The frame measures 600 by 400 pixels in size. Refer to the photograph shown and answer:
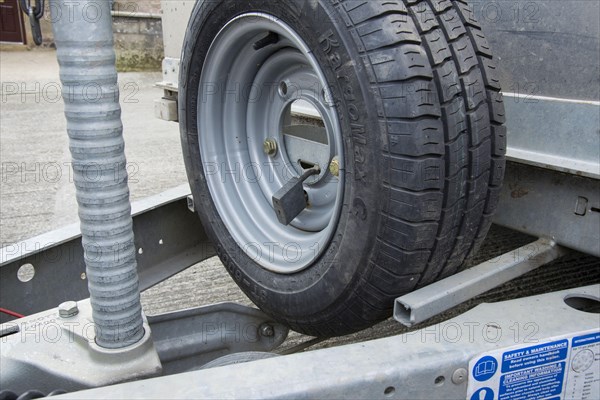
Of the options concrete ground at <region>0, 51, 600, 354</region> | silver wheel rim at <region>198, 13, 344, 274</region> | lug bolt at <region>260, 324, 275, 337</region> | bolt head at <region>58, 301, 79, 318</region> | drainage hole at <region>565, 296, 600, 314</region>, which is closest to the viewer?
drainage hole at <region>565, 296, 600, 314</region>

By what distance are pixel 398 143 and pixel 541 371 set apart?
0.60 metres

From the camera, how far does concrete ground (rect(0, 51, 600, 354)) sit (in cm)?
316

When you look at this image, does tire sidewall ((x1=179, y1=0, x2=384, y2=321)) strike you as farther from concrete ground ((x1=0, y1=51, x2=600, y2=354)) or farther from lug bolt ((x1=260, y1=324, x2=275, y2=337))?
concrete ground ((x1=0, y1=51, x2=600, y2=354))

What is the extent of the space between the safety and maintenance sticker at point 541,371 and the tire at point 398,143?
29 centimetres

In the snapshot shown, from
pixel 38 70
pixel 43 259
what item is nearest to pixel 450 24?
pixel 43 259

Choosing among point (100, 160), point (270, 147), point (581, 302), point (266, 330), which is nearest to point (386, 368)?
point (581, 302)

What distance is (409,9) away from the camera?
141cm

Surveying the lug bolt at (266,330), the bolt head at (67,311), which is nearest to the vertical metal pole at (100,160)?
the bolt head at (67,311)

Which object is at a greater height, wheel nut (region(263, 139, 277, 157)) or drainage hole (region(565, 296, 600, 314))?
wheel nut (region(263, 139, 277, 157))

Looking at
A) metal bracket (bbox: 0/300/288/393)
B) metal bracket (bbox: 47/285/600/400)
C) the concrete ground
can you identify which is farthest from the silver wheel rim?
the concrete ground

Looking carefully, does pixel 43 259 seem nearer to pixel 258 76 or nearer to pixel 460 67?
pixel 258 76

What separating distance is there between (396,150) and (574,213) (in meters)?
0.62

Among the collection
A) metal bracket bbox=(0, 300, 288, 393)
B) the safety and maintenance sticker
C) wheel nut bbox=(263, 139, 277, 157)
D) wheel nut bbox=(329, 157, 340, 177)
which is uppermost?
wheel nut bbox=(329, 157, 340, 177)

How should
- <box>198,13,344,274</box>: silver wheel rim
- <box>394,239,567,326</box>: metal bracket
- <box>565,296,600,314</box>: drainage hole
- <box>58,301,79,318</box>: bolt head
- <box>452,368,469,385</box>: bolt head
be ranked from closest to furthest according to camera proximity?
1. <box>452,368,469,385</box>: bolt head
2. <box>394,239,567,326</box>: metal bracket
3. <box>565,296,600,314</box>: drainage hole
4. <box>58,301,79,318</box>: bolt head
5. <box>198,13,344,274</box>: silver wheel rim
